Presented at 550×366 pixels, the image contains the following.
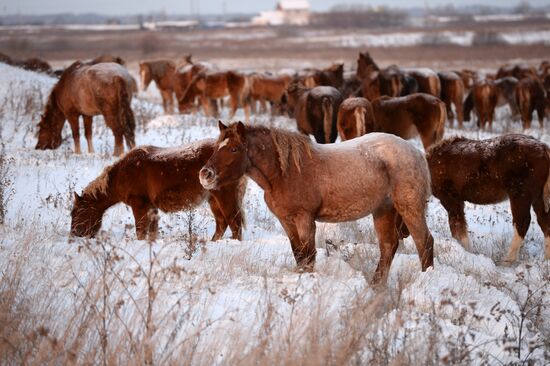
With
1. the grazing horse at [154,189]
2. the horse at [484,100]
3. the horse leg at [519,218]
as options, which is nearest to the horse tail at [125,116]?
the grazing horse at [154,189]

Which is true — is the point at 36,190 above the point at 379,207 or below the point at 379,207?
below

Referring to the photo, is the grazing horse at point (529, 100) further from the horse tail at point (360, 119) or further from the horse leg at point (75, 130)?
the horse leg at point (75, 130)

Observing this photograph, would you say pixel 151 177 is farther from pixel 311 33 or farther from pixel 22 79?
pixel 311 33

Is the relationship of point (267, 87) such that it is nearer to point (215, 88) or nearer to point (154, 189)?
point (215, 88)

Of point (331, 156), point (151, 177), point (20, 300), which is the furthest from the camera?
point (151, 177)

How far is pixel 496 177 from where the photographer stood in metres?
8.23

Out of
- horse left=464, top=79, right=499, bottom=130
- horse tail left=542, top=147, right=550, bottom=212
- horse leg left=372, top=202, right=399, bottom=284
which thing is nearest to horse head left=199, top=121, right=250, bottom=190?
horse leg left=372, top=202, right=399, bottom=284

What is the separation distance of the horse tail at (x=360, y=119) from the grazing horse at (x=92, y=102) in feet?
13.9

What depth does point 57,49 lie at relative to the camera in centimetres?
6334

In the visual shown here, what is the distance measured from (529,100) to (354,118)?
11494mm

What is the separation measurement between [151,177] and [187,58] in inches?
808

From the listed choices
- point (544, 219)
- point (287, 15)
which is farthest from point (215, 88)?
point (287, 15)

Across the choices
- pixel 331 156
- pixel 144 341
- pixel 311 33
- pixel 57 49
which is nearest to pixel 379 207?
pixel 331 156

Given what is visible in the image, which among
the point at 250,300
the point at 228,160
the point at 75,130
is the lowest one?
the point at 75,130
